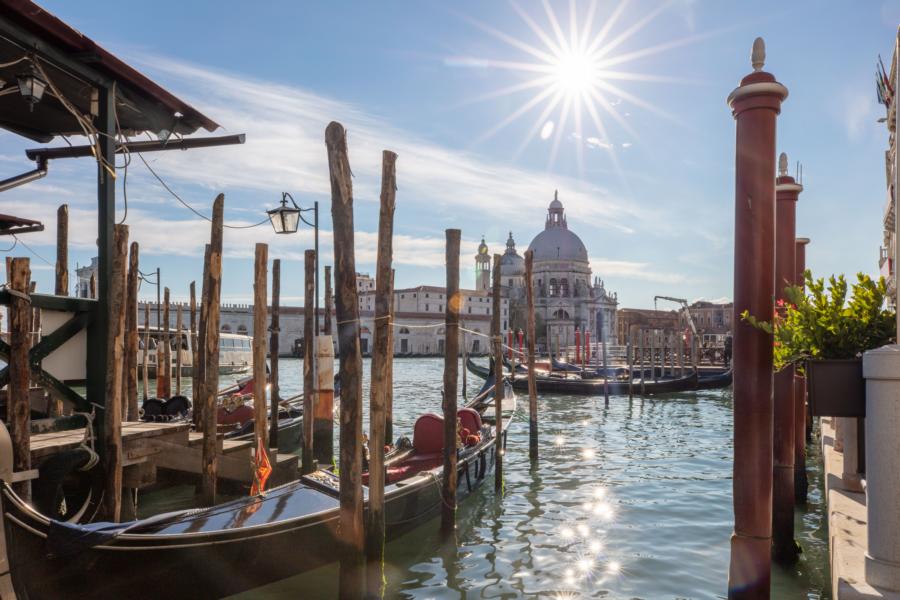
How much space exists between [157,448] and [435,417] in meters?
2.57

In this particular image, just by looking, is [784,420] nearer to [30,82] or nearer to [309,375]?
[309,375]

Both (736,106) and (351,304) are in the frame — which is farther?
(351,304)

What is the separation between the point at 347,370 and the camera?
12.5 ft

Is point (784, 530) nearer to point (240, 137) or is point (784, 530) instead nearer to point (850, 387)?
point (850, 387)

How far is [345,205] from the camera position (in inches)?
152

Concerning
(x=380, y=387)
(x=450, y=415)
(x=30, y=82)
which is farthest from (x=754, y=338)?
(x=30, y=82)

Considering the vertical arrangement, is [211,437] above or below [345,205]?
below

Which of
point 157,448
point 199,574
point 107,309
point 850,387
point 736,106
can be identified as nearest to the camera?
point 850,387

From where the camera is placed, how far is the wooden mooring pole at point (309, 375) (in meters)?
6.95

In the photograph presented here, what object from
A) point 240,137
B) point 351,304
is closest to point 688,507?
point 351,304

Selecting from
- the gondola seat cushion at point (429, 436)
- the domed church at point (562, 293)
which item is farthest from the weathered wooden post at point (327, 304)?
the domed church at point (562, 293)

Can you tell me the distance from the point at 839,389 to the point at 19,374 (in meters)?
3.96

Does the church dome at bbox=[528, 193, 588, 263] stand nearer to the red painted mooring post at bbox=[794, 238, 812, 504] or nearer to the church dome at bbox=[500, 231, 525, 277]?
the church dome at bbox=[500, 231, 525, 277]

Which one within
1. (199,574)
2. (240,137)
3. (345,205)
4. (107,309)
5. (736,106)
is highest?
(240,137)
